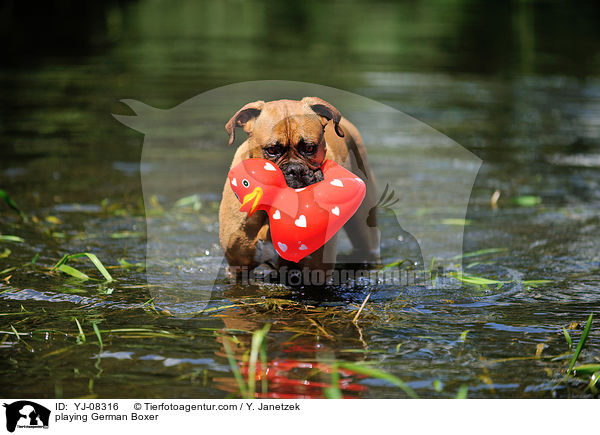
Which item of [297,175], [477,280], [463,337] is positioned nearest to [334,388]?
[463,337]

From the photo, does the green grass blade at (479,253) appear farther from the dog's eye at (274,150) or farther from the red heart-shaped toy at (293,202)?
the dog's eye at (274,150)

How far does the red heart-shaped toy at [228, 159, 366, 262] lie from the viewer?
15.1 ft

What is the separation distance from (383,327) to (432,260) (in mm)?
1556

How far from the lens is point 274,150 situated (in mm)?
4723

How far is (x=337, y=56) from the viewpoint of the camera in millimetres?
19344

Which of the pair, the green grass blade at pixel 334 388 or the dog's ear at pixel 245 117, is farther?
the dog's ear at pixel 245 117

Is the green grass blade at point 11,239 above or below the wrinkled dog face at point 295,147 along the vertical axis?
below

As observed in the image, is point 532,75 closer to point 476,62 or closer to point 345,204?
point 476,62

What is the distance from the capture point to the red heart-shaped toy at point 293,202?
4.60 meters

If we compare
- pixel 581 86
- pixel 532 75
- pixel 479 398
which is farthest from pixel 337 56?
pixel 479 398

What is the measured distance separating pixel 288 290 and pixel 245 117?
4.41 ft
